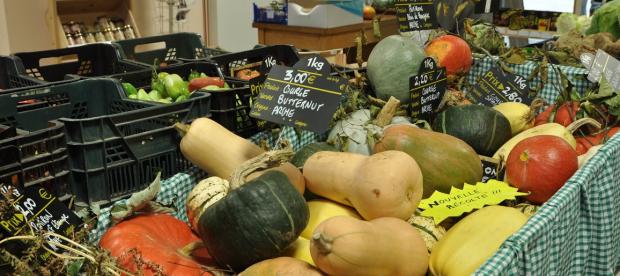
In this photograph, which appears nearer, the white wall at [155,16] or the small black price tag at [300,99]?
the small black price tag at [300,99]

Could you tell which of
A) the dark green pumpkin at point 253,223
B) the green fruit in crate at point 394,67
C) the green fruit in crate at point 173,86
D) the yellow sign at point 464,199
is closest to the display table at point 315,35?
the green fruit in crate at point 394,67

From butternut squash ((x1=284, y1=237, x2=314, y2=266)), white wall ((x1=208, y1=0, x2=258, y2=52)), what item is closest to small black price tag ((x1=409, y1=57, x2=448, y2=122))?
butternut squash ((x1=284, y1=237, x2=314, y2=266))

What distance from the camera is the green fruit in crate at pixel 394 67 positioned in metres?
2.01

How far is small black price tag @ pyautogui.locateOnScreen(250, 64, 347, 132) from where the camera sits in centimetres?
167

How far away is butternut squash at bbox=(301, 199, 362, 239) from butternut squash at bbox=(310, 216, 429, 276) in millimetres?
226

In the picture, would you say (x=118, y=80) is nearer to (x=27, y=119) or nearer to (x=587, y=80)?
(x=27, y=119)

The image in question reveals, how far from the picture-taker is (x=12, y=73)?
2.15 metres

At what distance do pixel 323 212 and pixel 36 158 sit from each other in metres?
0.68

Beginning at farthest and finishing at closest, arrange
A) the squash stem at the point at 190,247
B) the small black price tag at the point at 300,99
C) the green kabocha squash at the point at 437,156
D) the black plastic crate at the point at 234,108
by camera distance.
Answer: the black plastic crate at the point at 234,108, the small black price tag at the point at 300,99, the green kabocha squash at the point at 437,156, the squash stem at the point at 190,247

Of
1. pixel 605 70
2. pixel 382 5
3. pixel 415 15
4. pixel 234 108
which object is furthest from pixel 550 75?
pixel 382 5

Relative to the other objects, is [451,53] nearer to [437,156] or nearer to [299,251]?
[437,156]

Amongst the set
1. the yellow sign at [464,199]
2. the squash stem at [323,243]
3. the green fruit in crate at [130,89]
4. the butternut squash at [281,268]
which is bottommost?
the butternut squash at [281,268]

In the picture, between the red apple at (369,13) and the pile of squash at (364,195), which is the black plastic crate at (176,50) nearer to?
the pile of squash at (364,195)

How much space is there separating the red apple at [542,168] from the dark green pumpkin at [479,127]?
0.22m
